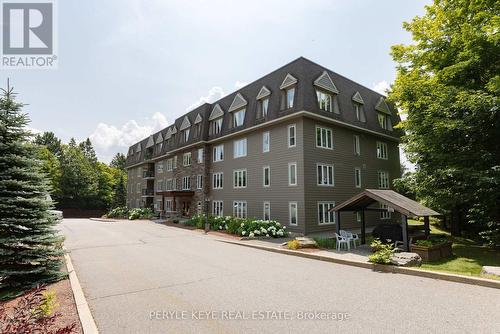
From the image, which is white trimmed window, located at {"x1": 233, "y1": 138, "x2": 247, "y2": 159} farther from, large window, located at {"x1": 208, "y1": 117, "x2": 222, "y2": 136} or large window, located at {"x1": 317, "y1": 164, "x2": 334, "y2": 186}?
large window, located at {"x1": 317, "y1": 164, "x2": 334, "y2": 186}

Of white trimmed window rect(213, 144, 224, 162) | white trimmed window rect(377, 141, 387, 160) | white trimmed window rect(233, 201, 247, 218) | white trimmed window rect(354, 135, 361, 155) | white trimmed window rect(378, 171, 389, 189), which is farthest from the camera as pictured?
white trimmed window rect(213, 144, 224, 162)

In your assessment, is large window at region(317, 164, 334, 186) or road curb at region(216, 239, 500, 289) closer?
road curb at region(216, 239, 500, 289)

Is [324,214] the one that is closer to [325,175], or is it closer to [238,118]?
[325,175]

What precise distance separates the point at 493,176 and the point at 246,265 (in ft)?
39.9

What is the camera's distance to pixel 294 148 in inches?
816

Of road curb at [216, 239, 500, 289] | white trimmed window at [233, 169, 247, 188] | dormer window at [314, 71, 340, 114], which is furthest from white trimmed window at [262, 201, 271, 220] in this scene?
road curb at [216, 239, 500, 289]

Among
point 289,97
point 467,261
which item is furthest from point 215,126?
point 467,261

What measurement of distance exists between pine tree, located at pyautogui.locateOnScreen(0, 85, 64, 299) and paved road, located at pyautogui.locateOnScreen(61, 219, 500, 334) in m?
1.40

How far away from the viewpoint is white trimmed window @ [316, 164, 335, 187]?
69.0 ft

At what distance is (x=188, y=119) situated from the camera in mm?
35094

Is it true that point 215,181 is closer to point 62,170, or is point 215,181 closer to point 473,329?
point 473,329

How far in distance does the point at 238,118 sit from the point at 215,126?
4.28 metres

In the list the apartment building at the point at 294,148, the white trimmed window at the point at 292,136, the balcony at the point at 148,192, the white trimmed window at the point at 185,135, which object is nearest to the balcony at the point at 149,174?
the balcony at the point at 148,192

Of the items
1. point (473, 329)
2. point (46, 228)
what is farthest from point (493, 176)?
point (46, 228)
